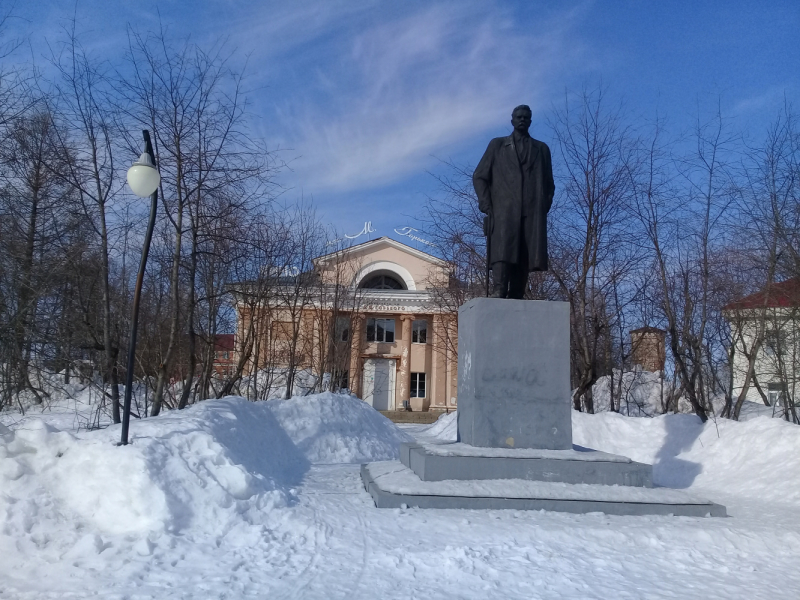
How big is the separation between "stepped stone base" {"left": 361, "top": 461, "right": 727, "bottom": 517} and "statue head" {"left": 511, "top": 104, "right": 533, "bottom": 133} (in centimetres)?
471

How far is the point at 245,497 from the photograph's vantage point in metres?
6.06

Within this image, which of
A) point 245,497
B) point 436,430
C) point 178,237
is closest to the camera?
point 245,497

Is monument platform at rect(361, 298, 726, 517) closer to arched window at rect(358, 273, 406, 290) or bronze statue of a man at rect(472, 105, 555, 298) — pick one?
bronze statue of a man at rect(472, 105, 555, 298)

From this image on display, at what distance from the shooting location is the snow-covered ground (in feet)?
14.2

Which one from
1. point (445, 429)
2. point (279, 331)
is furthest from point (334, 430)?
point (279, 331)

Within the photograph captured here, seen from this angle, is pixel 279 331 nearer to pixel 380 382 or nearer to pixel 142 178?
pixel 380 382

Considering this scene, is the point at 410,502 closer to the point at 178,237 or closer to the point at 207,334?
the point at 178,237

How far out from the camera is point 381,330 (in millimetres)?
34000

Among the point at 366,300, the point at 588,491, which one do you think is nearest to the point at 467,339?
the point at 588,491

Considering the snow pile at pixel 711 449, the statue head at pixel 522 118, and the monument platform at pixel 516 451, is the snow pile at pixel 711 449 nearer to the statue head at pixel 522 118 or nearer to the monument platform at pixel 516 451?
the monument platform at pixel 516 451

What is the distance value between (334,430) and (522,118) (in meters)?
7.52

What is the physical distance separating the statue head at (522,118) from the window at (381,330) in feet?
82.8

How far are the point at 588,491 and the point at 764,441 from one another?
189 inches

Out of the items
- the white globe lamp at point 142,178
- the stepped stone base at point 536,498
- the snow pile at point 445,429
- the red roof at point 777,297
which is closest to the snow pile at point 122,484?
the stepped stone base at point 536,498
